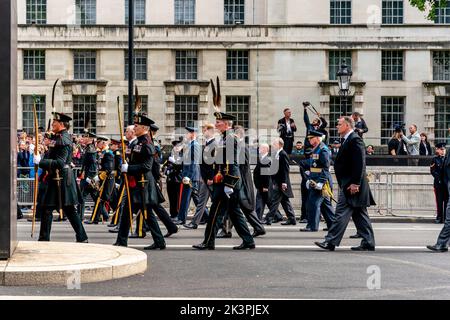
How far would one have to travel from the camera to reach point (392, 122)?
4912cm

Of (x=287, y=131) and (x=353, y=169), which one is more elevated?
(x=287, y=131)

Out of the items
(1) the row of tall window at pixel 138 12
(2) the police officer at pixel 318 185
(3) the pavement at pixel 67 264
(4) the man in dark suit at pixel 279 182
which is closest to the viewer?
(3) the pavement at pixel 67 264

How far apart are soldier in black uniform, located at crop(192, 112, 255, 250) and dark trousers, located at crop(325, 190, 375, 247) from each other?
4.38 ft

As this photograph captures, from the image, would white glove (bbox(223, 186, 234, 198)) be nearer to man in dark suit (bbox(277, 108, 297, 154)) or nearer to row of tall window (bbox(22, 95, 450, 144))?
man in dark suit (bbox(277, 108, 297, 154))

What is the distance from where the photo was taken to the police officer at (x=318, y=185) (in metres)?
19.0

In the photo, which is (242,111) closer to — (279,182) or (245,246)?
(279,182)

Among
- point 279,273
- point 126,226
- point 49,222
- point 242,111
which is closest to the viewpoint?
point 279,273

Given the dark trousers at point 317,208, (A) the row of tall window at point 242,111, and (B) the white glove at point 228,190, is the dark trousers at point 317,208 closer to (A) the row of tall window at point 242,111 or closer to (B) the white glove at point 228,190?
(B) the white glove at point 228,190

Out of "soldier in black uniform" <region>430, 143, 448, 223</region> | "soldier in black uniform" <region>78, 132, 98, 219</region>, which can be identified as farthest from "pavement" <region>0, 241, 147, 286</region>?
"soldier in black uniform" <region>430, 143, 448, 223</region>

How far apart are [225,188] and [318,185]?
170 inches

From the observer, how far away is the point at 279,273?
40.2 feet

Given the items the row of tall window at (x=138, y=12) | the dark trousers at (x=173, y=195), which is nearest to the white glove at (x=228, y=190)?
the dark trousers at (x=173, y=195)

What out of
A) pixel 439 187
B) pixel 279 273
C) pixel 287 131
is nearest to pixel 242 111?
pixel 287 131
